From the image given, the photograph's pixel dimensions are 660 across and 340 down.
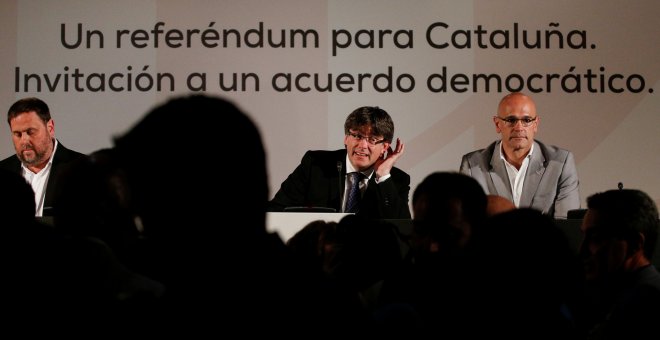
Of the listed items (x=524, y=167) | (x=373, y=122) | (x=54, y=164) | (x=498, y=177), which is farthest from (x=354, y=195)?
(x=54, y=164)

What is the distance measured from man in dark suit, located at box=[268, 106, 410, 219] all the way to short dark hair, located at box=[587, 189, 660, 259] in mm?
2228

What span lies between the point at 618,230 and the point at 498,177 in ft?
8.25

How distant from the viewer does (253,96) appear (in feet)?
22.1

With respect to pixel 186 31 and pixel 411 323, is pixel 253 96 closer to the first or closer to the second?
pixel 186 31

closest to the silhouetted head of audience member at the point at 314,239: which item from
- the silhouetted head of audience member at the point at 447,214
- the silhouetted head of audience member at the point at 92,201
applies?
the silhouetted head of audience member at the point at 447,214

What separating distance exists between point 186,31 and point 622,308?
5.29 m

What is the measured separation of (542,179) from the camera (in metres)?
5.29

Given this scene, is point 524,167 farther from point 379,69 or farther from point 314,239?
point 314,239

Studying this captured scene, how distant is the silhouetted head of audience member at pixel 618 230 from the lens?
280cm

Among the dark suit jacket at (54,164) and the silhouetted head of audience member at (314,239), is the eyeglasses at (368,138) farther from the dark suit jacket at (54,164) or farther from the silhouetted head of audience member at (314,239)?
the silhouetted head of audience member at (314,239)

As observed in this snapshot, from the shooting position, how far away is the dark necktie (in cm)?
506

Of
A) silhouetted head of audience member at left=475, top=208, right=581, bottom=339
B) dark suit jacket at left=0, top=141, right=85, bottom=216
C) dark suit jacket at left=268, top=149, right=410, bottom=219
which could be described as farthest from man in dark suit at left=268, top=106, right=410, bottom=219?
silhouetted head of audience member at left=475, top=208, right=581, bottom=339

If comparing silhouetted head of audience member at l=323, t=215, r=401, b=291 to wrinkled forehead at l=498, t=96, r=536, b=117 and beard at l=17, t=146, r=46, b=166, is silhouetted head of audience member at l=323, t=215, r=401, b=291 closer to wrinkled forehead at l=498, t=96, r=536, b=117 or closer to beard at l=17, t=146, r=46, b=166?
wrinkled forehead at l=498, t=96, r=536, b=117

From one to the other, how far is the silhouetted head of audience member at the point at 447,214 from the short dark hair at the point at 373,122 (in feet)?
9.59
